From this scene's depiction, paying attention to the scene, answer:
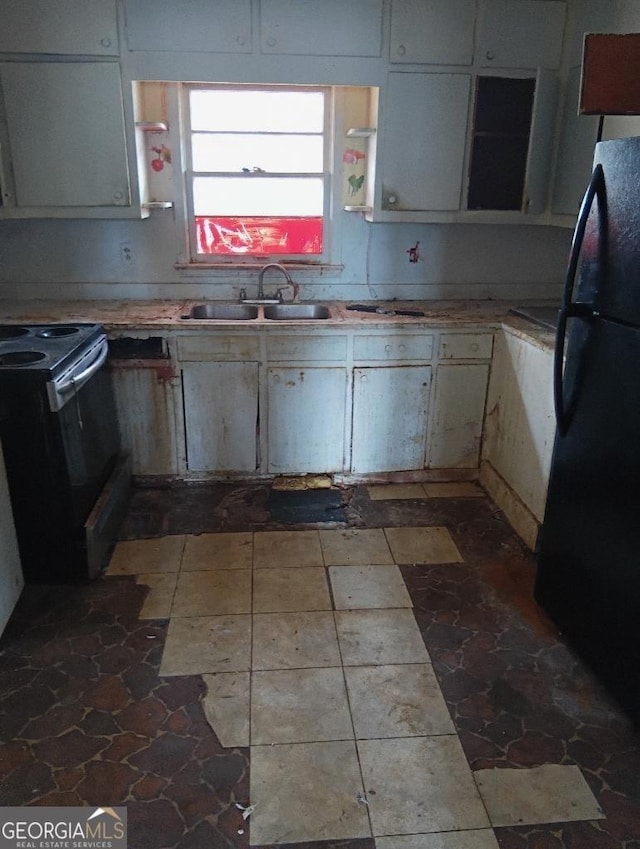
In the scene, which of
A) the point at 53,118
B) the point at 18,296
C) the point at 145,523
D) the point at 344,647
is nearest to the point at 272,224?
the point at 53,118

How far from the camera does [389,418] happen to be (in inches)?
135

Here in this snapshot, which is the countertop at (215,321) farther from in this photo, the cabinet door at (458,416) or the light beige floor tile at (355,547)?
the light beige floor tile at (355,547)

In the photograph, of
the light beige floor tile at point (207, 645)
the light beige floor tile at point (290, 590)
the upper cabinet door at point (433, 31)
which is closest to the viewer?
the light beige floor tile at point (207, 645)

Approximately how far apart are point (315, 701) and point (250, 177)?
2796 mm

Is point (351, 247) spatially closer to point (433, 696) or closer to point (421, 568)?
point (421, 568)

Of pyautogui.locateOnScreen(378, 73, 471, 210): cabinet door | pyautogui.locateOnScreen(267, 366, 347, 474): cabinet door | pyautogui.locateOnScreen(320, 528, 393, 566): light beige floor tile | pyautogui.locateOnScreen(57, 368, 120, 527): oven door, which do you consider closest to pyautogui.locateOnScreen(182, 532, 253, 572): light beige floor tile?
pyautogui.locateOnScreen(320, 528, 393, 566): light beige floor tile

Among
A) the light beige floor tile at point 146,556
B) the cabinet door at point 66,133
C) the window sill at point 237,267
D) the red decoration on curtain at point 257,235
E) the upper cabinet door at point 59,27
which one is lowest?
the light beige floor tile at point 146,556

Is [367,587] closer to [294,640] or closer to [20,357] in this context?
[294,640]

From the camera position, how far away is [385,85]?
3.19 metres

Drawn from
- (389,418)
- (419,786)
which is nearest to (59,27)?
(389,418)

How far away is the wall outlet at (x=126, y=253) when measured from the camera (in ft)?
12.0

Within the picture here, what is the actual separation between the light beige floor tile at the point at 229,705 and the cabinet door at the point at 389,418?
1.57 meters

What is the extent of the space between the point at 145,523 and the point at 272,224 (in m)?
1.85

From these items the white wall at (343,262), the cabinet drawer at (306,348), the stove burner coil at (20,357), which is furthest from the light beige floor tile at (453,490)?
the stove burner coil at (20,357)
